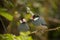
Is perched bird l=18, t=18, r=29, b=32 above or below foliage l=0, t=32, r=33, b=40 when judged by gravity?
above

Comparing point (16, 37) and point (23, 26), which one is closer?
point (16, 37)

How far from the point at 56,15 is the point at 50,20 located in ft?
1.32

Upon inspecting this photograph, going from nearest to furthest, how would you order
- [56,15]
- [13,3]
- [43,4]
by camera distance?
[13,3] → [43,4] → [56,15]

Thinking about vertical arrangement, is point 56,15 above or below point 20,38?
above

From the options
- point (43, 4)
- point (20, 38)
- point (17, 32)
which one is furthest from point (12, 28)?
point (43, 4)

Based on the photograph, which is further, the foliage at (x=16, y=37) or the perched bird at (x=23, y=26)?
the perched bird at (x=23, y=26)

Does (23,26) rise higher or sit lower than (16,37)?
higher

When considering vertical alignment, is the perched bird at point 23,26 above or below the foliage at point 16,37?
above

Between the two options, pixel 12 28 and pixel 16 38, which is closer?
pixel 16 38

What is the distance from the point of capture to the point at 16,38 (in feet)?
4.86

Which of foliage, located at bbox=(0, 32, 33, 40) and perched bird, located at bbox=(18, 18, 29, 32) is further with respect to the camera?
perched bird, located at bbox=(18, 18, 29, 32)

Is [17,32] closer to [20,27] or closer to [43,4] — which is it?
[20,27]

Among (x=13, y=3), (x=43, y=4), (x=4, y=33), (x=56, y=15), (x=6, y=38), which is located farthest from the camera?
(x=56, y=15)

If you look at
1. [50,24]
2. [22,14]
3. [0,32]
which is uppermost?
[50,24]
